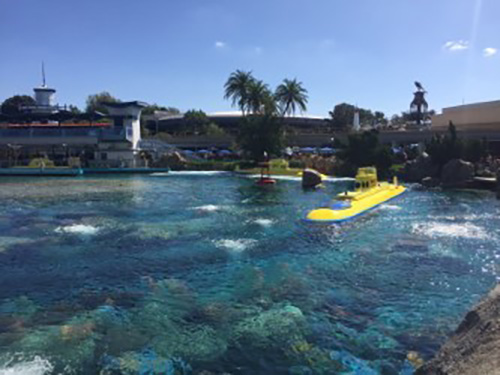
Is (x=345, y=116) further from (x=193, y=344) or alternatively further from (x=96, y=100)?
(x=193, y=344)

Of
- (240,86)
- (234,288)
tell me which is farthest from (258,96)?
(234,288)

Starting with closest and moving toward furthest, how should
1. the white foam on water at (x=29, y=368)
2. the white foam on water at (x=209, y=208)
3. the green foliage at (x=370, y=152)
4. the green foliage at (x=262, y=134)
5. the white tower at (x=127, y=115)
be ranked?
the white foam on water at (x=29, y=368), the white foam on water at (x=209, y=208), the green foliage at (x=370, y=152), the green foliage at (x=262, y=134), the white tower at (x=127, y=115)

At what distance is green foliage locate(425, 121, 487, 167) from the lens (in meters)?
64.6

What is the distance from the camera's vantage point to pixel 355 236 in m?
29.7

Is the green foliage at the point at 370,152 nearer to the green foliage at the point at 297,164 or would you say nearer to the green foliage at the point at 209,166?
the green foliage at the point at 297,164

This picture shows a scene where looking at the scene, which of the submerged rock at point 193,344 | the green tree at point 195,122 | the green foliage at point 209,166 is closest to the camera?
the submerged rock at point 193,344

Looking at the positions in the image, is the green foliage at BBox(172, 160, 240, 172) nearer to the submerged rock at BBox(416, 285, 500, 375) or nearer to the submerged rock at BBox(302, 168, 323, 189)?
the submerged rock at BBox(302, 168, 323, 189)

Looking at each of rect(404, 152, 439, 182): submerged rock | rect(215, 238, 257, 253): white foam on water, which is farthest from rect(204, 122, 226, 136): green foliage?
rect(215, 238, 257, 253): white foam on water

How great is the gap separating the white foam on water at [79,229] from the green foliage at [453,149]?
52752 millimetres

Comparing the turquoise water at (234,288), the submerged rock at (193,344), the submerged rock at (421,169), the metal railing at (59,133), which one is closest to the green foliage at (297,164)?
the submerged rock at (421,169)

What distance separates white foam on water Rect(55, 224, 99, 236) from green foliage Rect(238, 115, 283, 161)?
180 feet

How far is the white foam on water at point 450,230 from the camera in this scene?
30.1 m

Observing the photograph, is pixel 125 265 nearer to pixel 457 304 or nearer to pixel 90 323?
pixel 90 323

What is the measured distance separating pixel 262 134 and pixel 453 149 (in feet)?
116
